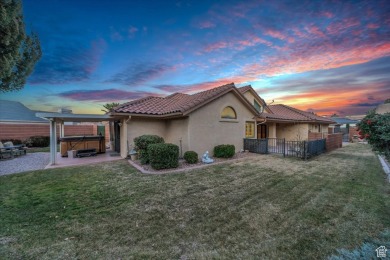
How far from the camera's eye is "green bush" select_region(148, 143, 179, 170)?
8.05 metres

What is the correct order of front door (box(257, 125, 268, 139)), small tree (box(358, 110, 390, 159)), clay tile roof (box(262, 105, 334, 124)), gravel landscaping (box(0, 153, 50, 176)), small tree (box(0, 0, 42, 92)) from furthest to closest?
clay tile roof (box(262, 105, 334, 124)), front door (box(257, 125, 268, 139)), gravel landscaping (box(0, 153, 50, 176)), small tree (box(358, 110, 390, 159)), small tree (box(0, 0, 42, 92))

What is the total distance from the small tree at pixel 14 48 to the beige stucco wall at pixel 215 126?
7.63m

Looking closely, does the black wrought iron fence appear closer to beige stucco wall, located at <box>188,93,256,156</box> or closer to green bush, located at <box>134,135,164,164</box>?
beige stucco wall, located at <box>188,93,256,156</box>

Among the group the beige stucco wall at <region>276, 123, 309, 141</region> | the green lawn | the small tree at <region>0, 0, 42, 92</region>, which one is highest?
the small tree at <region>0, 0, 42, 92</region>

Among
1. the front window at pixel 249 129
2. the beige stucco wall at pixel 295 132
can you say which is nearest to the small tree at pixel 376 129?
the front window at pixel 249 129

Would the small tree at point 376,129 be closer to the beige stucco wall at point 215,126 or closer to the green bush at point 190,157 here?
the green bush at point 190,157

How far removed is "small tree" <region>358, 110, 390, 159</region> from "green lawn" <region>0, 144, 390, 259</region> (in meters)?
1.53

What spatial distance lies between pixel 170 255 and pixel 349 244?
3.19 m

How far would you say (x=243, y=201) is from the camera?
4.80 metres

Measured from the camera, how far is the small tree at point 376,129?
5012 mm

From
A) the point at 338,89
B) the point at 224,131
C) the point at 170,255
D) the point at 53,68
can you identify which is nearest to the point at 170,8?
the point at 224,131

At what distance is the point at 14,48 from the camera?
5.12m

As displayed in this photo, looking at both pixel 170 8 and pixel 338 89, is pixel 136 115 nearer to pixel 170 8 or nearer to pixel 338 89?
pixel 170 8

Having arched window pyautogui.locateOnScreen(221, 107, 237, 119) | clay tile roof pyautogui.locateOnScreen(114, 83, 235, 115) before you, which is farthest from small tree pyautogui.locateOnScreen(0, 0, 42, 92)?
arched window pyautogui.locateOnScreen(221, 107, 237, 119)
